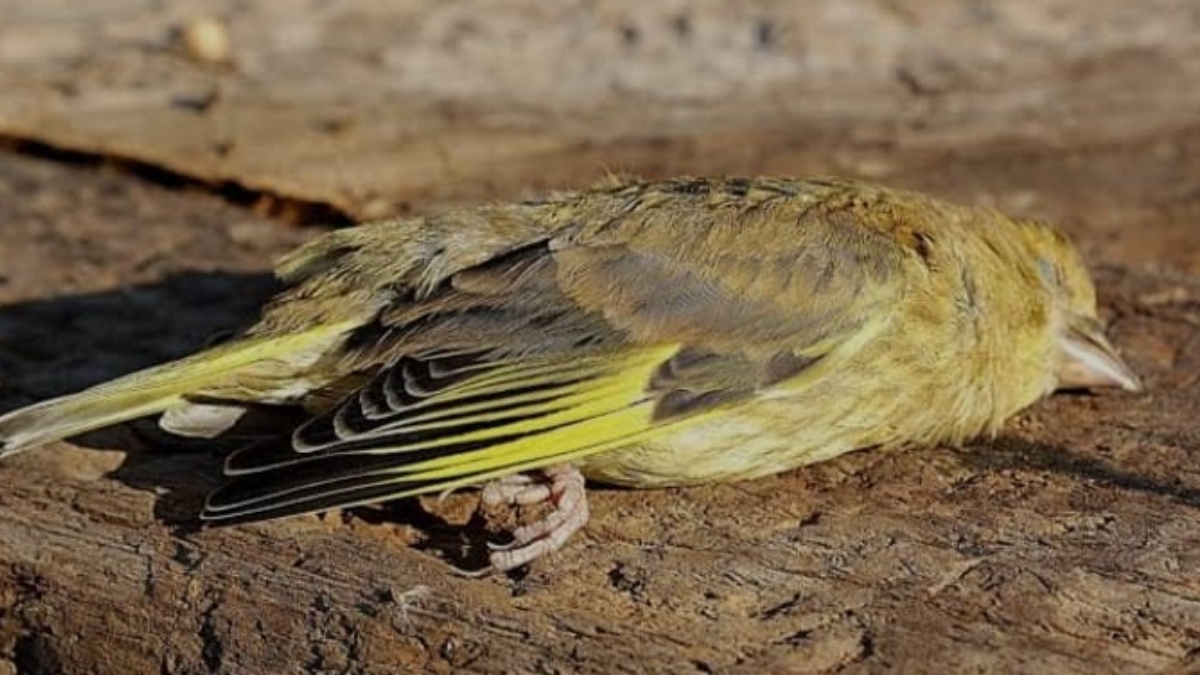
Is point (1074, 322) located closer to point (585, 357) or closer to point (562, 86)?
point (585, 357)

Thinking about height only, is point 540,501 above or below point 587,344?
below

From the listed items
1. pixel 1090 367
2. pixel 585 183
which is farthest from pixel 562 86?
pixel 1090 367

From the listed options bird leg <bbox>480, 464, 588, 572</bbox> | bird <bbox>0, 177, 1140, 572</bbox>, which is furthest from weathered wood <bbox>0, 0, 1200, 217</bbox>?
bird leg <bbox>480, 464, 588, 572</bbox>

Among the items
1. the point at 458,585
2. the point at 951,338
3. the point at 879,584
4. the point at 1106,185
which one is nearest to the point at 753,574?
the point at 879,584

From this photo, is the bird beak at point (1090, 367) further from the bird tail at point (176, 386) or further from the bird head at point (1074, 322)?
the bird tail at point (176, 386)

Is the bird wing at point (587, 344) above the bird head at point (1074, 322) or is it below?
above

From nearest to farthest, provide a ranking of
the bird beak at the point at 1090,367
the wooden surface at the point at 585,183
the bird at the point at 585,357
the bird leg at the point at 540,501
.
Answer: the wooden surface at the point at 585,183 → the bird leg at the point at 540,501 → the bird at the point at 585,357 → the bird beak at the point at 1090,367

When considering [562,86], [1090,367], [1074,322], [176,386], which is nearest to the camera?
[176,386]

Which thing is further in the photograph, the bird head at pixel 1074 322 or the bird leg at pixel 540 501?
the bird head at pixel 1074 322

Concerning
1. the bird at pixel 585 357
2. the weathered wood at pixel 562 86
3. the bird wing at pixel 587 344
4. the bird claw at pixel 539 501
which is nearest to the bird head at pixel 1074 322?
the bird at pixel 585 357
